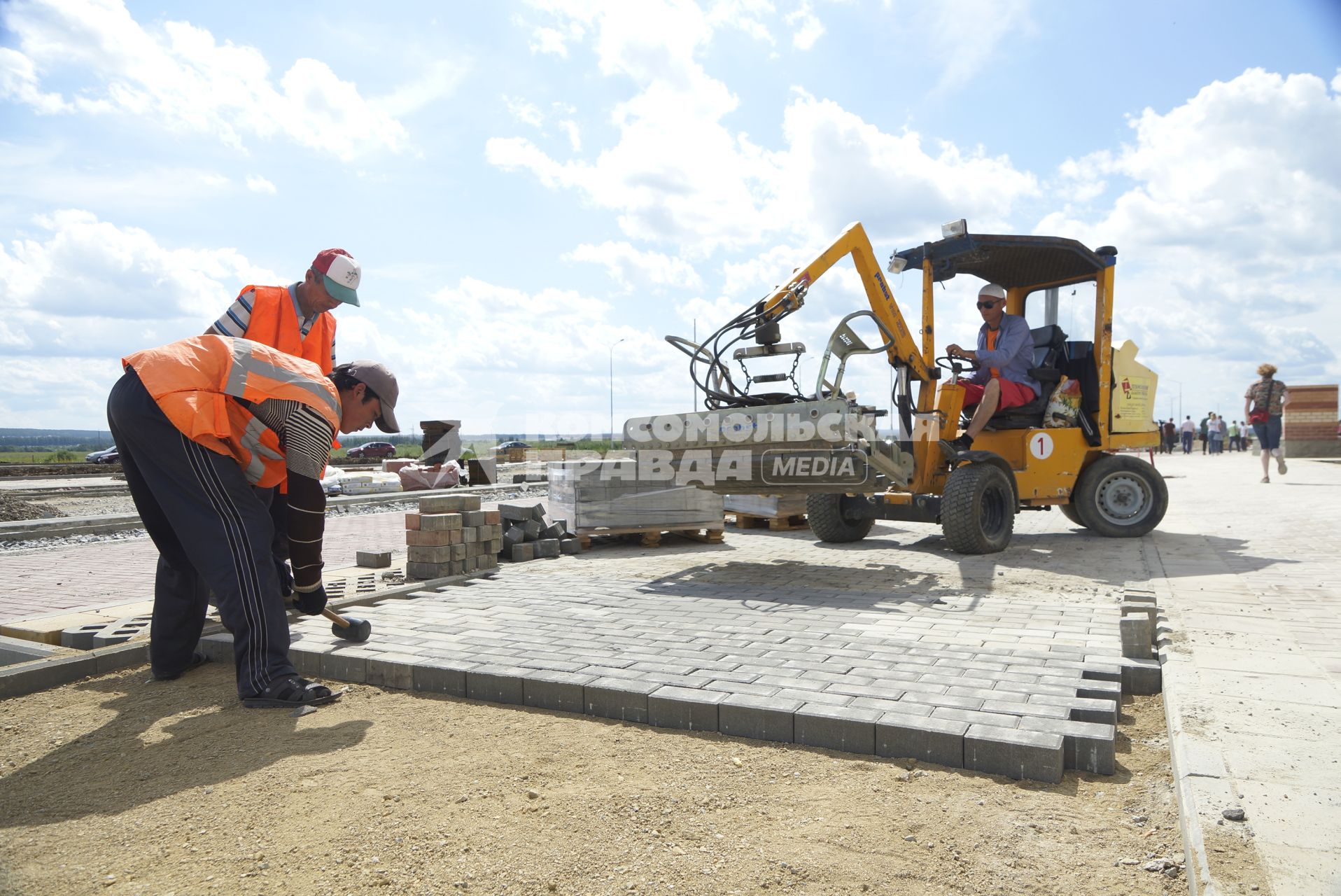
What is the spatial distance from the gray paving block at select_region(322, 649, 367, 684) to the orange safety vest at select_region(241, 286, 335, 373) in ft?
4.75

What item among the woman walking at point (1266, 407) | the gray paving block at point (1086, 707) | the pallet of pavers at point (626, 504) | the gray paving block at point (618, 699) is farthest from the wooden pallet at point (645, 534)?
the woman walking at point (1266, 407)

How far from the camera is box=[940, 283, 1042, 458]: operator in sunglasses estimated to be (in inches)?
→ 329

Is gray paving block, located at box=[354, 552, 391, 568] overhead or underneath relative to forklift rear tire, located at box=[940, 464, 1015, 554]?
underneath

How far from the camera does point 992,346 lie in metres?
8.60

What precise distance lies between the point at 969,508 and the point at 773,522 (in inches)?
125

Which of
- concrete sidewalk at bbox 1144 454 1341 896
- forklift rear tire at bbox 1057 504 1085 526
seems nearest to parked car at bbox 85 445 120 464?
forklift rear tire at bbox 1057 504 1085 526

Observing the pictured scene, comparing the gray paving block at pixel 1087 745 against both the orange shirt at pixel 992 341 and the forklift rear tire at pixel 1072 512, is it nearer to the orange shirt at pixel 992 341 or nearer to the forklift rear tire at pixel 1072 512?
the orange shirt at pixel 992 341

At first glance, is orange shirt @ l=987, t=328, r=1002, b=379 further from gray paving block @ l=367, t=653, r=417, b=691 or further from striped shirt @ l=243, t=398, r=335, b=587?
striped shirt @ l=243, t=398, r=335, b=587

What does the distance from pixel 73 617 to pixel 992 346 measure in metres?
7.83

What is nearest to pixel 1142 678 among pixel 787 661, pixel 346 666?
pixel 787 661

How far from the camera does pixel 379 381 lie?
14.0 ft

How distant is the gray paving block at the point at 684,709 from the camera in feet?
11.1

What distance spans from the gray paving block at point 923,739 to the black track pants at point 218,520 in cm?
255

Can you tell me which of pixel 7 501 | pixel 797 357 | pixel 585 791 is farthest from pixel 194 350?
pixel 7 501
